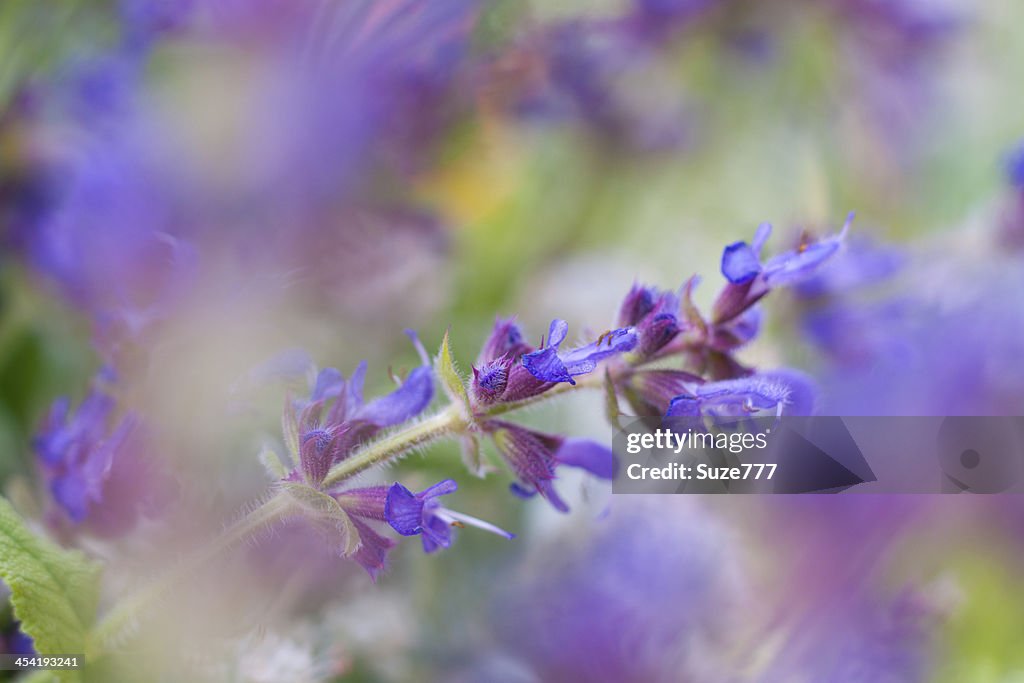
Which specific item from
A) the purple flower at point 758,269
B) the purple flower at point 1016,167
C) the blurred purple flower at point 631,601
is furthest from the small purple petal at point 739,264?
the purple flower at point 1016,167

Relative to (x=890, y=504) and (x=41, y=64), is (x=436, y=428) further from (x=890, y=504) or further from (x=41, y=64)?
(x=41, y=64)

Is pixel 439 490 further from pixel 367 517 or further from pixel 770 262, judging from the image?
pixel 770 262

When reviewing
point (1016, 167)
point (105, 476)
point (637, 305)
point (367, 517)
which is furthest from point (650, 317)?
point (1016, 167)

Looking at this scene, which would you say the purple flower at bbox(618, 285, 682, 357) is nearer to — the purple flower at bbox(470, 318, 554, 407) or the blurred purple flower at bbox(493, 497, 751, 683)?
the purple flower at bbox(470, 318, 554, 407)

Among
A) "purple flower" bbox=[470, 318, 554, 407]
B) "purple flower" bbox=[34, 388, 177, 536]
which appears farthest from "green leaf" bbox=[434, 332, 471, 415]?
"purple flower" bbox=[34, 388, 177, 536]

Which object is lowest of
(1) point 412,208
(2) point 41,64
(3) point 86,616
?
(3) point 86,616

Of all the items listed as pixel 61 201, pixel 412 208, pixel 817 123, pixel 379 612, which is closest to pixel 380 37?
pixel 412 208
